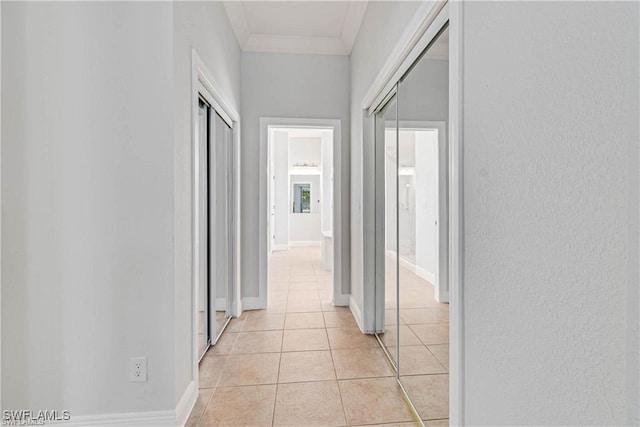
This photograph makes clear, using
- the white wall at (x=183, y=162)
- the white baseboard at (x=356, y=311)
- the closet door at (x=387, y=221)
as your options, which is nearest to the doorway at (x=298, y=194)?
the white baseboard at (x=356, y=311)

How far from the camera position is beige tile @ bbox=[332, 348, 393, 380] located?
83.4 inches

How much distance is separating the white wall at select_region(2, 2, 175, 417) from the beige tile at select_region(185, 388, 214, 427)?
0.62 ft

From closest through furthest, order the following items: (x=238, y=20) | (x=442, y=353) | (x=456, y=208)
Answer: (x=456, y=208) → (x=442, y=353) → (x=238, y=20)

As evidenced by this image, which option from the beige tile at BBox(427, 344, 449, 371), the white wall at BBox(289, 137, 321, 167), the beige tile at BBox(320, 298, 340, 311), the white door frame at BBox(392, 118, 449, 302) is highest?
the white wall at BBox(289, 137, 321, 167)

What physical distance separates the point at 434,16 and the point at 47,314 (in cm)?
224

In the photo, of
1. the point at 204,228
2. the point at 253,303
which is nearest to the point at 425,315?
the point at 204,228

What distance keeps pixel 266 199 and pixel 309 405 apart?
85.2 inches

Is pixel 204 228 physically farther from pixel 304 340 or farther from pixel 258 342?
pixel 304 340

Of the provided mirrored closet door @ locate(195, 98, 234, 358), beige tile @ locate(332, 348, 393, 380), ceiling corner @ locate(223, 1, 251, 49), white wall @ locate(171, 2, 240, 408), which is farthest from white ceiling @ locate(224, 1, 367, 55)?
beige tile @ locate(332, 348, 393, 380)

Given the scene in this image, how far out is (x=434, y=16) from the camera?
4.48ft

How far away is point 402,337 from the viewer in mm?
2002

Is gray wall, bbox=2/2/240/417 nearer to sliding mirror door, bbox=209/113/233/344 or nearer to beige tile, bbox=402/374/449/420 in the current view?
sliding mirror door, bbox=209/113/233/344

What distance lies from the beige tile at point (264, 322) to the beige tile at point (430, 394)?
1.45 m

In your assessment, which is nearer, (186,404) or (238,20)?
(186,404)
